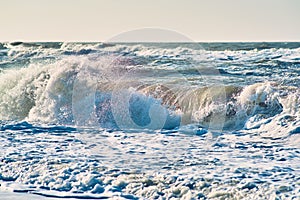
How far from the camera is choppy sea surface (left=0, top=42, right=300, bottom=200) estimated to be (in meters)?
5.91

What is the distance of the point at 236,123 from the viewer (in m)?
10.5

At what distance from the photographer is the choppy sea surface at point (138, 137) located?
591 cm

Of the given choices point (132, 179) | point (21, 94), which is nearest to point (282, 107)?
point (132, 179)

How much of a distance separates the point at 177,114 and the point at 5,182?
5670 mm

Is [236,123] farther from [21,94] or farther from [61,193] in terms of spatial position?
[21,94]

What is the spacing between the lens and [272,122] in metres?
9.87

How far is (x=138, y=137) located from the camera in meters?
9.20

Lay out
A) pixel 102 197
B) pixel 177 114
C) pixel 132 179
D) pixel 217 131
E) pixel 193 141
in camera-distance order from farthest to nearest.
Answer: pixel 177 114 < pixel 217 131 < pixel 193 141 < pixel 132 179 < pixel 102 197

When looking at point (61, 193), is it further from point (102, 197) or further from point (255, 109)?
point (255, 109)

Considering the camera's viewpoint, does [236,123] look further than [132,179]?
Yes

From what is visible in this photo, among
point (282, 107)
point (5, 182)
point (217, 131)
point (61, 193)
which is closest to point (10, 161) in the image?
point (5, 182)

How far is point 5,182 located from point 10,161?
93 cm

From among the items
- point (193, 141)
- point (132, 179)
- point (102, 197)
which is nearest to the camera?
point (102, 197)

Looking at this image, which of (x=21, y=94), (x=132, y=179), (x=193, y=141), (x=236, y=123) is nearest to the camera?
(x=132, y=179)
